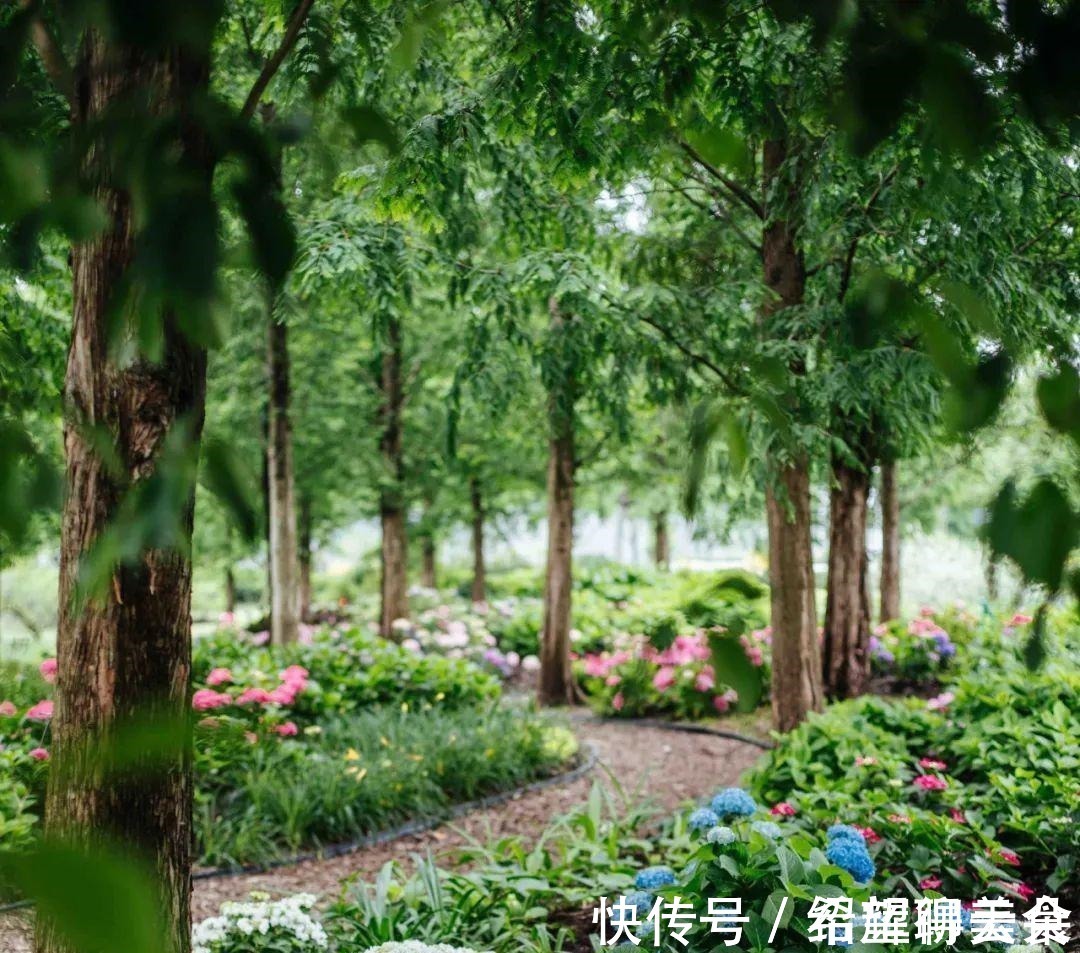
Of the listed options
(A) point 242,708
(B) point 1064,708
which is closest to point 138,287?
(B) point 1064,708

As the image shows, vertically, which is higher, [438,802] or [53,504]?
[53,504]

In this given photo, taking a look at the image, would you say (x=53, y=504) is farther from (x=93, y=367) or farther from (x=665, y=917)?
(x=665, y=917)

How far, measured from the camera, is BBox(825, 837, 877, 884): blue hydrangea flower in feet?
9.68

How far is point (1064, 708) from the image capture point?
453 centimetres

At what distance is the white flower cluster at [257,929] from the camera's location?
10.6ft

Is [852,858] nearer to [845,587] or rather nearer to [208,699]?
[208,699]

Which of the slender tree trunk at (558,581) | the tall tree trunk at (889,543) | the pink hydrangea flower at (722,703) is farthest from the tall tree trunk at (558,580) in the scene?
the tall tree trunk at (889,543)

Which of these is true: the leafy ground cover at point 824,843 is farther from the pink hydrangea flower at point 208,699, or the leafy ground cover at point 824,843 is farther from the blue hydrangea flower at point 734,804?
Answer: the pink hydrangea flower at point 208,699

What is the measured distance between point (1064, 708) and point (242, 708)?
14.5 feet

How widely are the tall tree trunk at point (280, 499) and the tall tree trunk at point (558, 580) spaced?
7.66ft

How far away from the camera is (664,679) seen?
28.0 ft

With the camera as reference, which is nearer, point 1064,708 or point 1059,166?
point 1059,166

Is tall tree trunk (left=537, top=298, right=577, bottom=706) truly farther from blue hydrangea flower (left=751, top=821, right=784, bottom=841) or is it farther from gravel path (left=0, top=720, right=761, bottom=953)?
blue hydrangea flower (left=751, top=821, right=784, bottom=841)

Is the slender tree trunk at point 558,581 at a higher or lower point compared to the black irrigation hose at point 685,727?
higher
